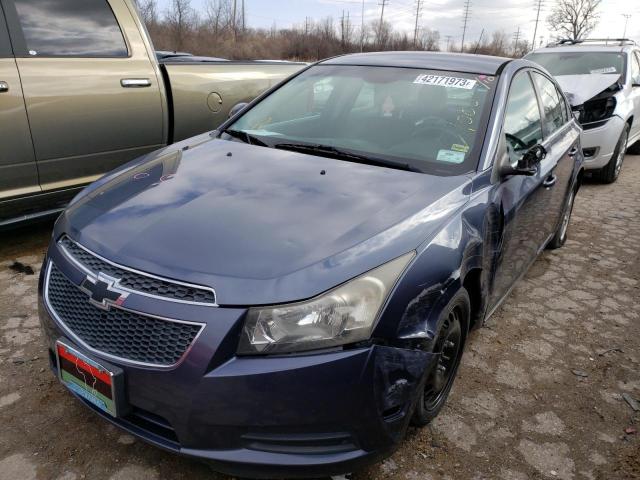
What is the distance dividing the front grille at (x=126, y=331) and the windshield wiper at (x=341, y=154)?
1.30m

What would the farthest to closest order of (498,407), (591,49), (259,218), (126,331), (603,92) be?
(591,49) → (603,92) → (498,407) → (259,218) → (126,331)

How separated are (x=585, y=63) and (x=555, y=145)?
4793 millimetres

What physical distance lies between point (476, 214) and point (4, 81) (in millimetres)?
3047

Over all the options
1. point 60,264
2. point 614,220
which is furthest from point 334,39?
point 60,264

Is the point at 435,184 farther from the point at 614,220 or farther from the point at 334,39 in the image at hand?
the point at 334,39

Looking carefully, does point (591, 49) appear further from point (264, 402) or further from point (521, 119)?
point (264, 402)

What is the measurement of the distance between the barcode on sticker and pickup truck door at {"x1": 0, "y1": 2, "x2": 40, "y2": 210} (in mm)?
2565

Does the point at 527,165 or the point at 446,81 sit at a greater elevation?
the point at 446,81

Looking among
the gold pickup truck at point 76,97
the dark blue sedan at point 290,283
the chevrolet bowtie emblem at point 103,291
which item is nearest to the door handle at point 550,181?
the dark blue sedan at point 290,283

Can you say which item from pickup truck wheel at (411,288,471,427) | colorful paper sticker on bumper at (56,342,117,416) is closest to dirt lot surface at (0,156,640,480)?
pickup truck wheel at (411,288,471,427)

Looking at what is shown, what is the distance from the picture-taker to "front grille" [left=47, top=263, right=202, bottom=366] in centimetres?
172

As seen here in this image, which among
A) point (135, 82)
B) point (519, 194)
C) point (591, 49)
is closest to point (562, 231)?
point (519, 194)

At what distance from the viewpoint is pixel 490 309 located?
9.39 ft

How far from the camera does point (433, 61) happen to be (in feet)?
10.5
